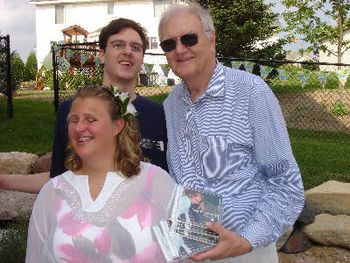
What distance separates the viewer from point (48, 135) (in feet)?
40.3

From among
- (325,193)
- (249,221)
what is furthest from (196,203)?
(325,193)

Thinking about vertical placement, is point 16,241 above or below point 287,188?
below

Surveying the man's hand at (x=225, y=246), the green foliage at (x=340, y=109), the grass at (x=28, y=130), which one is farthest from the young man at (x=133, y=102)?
the green foliage at (x=340, y=109)

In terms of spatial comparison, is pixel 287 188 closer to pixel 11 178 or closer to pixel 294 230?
pixel 11 178

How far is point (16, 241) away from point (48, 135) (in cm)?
736

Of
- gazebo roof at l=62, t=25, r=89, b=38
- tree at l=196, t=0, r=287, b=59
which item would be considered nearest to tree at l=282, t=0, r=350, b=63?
tree at l=196, t=0, r=287, b=59

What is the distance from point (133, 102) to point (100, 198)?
0.80 metres

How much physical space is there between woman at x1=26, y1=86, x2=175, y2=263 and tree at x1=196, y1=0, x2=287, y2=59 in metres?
20.8

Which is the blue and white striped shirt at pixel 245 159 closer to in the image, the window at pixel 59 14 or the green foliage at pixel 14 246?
the green foliage at pixel 14 246

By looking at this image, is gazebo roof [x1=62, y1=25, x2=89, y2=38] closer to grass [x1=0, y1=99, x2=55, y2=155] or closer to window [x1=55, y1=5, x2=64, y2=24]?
window [x1=55, y1=5, x2=64, y2=24]

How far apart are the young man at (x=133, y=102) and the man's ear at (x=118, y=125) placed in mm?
345

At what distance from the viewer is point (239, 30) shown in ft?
76.1

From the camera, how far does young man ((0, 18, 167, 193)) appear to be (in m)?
3.10

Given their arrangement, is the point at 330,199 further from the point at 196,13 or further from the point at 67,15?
the point at 67,15
